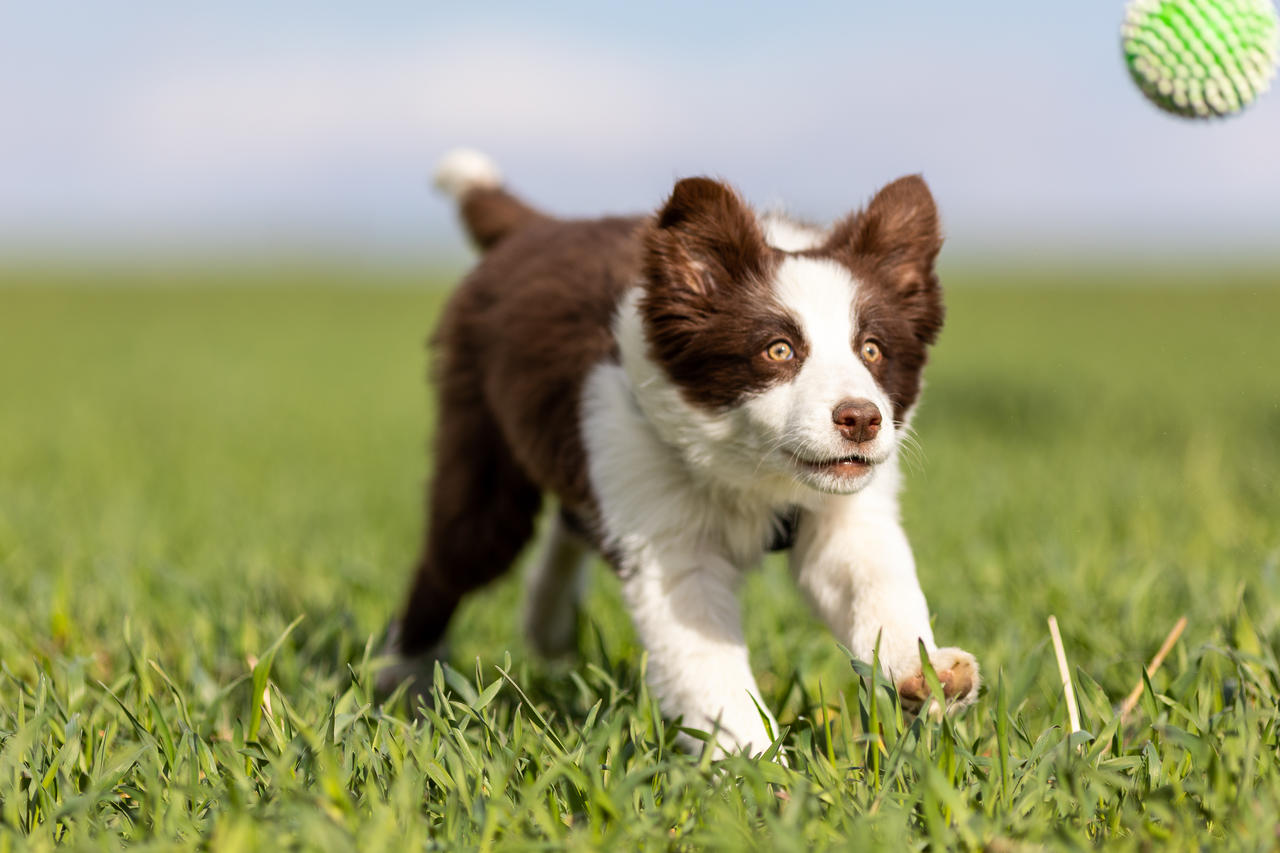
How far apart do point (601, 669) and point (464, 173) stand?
2472 millimetres

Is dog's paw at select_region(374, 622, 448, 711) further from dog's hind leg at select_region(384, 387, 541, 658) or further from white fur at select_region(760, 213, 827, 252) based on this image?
white fur at select_region(760, 213, 827, 252)

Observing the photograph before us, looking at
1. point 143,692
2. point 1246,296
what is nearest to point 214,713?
point 143,692

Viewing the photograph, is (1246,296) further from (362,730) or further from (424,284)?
(424,284)

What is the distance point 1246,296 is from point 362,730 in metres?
2.79

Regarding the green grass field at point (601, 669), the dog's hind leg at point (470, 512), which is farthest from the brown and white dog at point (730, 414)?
the dog's hind leg at point (470, 512)

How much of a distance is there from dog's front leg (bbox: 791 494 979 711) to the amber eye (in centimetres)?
47

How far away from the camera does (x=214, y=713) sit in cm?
316

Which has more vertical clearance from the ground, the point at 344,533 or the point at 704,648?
the point at 704,648

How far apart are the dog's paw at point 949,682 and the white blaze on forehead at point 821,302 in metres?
0.80

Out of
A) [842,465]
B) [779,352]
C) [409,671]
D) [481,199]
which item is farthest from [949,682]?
[481,199]

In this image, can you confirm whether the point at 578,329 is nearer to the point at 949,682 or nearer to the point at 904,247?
the point at 904,247

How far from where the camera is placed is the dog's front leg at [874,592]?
9.36 ft

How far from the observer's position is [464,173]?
500 centimetres

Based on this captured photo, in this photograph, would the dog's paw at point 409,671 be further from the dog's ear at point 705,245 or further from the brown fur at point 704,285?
the dog's ear at point 705,245
